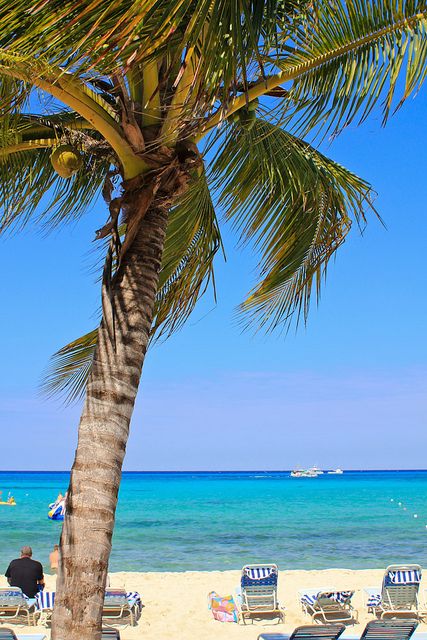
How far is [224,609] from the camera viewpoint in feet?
36.4

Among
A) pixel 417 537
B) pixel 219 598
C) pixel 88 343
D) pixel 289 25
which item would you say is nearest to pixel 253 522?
pixel 417 537

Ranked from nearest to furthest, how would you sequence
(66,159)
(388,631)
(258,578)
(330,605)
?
(66,159) → (388,631) → (330,605) → (258,578)

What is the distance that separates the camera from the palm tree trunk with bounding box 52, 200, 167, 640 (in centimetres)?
329

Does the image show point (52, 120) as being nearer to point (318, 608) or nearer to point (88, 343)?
point (88, 343)

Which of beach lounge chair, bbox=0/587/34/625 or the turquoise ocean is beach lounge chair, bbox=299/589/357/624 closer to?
beach lounge chair, bbox=0/587/34/625

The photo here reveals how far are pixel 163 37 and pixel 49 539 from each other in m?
29.8


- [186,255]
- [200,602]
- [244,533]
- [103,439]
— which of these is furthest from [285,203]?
[244,533]

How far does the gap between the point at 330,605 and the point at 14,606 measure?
4.47 metres

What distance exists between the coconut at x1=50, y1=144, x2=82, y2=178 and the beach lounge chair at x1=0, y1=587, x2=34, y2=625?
744 centimetres

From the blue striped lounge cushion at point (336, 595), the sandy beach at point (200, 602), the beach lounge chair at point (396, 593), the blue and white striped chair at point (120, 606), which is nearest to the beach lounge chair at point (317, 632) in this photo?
the sandy beach at point (200, 602)

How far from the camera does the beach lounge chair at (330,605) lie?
1055 cm

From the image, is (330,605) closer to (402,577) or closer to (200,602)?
(402,577)

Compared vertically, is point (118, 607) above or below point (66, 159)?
below

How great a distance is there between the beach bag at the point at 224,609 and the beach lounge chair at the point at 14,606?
275 cm
